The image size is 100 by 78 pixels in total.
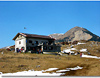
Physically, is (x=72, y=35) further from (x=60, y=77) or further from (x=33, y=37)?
(x=60, y=77)

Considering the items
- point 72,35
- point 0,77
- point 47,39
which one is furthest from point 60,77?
point 72,35

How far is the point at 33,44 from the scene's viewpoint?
155ft

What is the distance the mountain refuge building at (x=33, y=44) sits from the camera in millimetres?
45812

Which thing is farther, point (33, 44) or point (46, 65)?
point (33, 44)

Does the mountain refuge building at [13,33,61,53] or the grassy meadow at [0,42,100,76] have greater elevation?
the mountain refuge building at [13,33,61,53]

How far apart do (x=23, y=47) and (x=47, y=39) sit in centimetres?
1024

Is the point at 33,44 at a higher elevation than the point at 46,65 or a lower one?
higher

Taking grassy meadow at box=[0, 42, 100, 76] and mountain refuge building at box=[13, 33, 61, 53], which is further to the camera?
mountain refuge building at box=[13, 33, 61, 53]

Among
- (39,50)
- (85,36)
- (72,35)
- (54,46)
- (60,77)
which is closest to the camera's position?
(60,77)

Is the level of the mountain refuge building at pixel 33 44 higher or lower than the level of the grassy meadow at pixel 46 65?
higher

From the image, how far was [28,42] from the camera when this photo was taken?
151 ft

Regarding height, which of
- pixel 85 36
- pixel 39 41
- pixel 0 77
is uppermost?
pixel 85 36

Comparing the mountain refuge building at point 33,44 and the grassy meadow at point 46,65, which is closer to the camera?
the grassy meadow at point 46,65

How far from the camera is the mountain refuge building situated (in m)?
45.8
